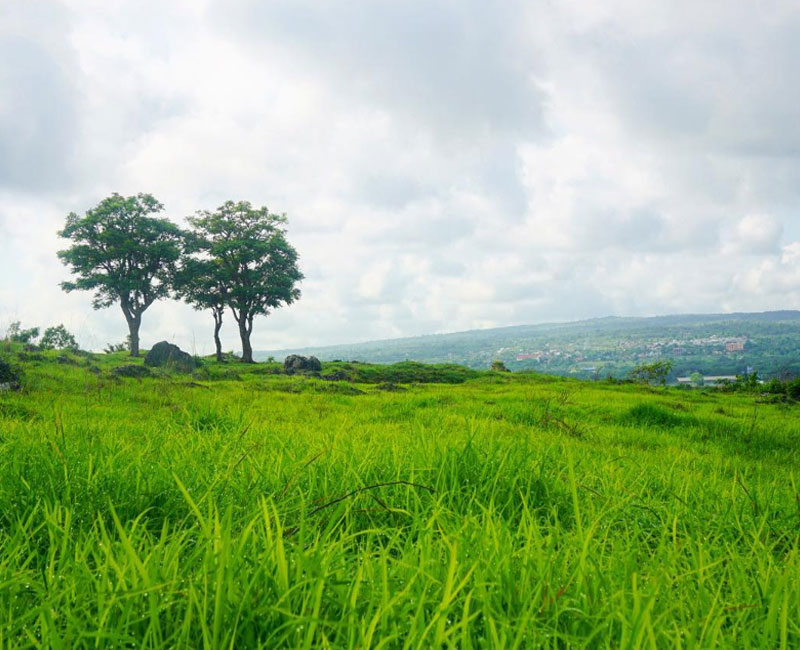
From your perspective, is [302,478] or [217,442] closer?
[302,478]

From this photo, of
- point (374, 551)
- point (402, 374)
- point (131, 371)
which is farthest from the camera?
point (402, 374)

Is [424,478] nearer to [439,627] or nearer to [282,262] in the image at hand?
[439,627]

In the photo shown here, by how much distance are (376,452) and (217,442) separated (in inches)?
52.6

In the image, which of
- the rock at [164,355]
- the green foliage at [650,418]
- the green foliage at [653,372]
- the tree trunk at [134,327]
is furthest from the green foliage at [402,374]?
the green foliage at [650,418]

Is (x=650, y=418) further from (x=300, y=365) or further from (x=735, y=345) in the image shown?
(x=735, y=345)

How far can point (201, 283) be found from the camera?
2007 inches

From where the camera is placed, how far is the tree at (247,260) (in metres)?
51.1

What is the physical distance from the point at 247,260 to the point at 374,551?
52407 mm

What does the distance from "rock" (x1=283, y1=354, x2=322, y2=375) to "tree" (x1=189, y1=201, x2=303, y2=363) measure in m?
11.6

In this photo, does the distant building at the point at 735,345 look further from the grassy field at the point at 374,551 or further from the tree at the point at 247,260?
the grassy field at the point at 374,551

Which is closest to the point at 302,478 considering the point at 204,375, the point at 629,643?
the point at 629,643

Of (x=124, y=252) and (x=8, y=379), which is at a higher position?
(x=124, y=252)

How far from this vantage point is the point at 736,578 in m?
1.98

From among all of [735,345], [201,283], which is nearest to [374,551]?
[201,283]
